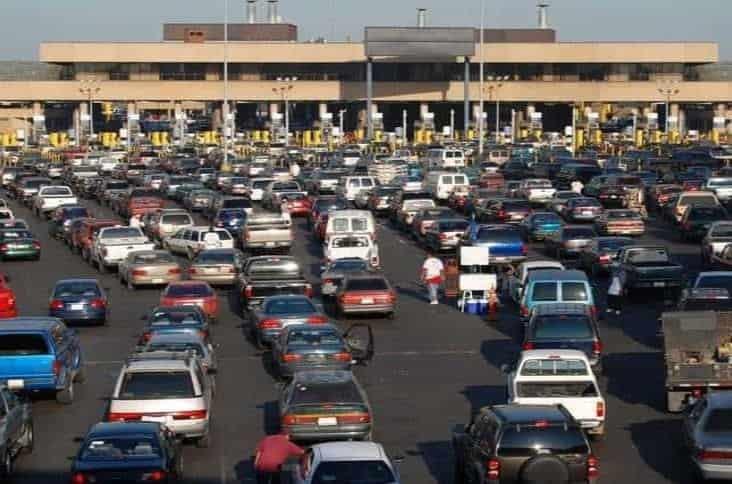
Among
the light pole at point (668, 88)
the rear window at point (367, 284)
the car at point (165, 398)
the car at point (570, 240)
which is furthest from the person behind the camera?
the light pole at point (668, 88)

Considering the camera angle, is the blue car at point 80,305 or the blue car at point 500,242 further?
the blue car at point 500,242

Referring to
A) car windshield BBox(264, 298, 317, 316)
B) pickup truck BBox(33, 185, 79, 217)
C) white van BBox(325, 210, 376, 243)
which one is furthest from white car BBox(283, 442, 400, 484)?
pickup truck BBox(33, 185, 79, 217)

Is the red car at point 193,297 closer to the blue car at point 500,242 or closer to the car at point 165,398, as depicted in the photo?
the blue car at point 500,242

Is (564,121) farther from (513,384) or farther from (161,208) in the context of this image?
(513,384)

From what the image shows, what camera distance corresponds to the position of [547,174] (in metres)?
79.3

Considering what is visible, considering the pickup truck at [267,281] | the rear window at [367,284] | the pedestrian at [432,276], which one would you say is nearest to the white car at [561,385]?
the pickup truck at [267,281]

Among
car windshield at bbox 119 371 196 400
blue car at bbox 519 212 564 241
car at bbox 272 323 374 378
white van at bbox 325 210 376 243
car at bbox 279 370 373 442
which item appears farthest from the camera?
blue car at bbox 519 212 564 241

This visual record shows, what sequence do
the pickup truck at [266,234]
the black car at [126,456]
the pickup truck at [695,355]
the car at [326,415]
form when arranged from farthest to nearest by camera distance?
the pickup truck at [266,234] < the pickup truck at [695,355] < the car at [326,415] < the black car at [126,456]

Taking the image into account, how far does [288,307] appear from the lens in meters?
33.6

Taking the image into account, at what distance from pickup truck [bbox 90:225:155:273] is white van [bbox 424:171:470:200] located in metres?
21.8

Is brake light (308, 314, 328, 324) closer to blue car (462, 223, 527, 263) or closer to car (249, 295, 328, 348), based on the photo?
car (249, 295, 328, 348)

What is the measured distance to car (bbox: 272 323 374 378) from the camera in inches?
1117

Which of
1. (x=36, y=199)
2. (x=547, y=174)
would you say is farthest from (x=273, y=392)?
(x=547, y=174)

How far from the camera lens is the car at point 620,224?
178 ft
